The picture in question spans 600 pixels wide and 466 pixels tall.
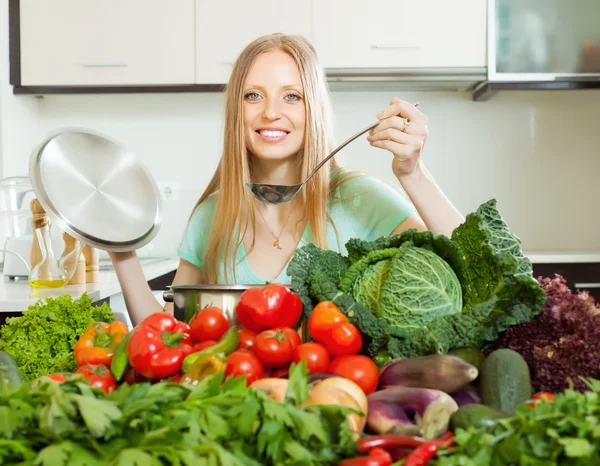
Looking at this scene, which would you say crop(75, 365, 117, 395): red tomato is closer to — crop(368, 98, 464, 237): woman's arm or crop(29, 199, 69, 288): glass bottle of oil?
crop(368, 98, 464, 237): woman's arm

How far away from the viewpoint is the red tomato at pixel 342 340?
2.89 ft

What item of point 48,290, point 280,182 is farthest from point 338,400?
point 48,290

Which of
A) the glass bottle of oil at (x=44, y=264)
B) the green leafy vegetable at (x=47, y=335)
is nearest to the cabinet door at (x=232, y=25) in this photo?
the glass bottle of oil at (x=44, y=264)

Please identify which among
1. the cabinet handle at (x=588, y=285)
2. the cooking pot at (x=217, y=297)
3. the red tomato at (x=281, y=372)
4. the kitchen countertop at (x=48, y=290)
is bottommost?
the cabinet handle at (x=588, y=285)

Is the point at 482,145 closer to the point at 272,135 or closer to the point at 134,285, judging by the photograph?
the point at 272,135

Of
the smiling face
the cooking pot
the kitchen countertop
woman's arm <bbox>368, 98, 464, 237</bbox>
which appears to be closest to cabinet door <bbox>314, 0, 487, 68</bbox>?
the kitchen countertop

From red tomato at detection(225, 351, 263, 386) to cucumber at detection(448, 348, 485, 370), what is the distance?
254mm

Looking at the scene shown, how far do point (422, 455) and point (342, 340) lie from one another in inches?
10.6

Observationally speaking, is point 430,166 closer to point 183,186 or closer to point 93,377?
point 183,186

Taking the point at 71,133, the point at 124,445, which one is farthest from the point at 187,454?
the point at 71,133

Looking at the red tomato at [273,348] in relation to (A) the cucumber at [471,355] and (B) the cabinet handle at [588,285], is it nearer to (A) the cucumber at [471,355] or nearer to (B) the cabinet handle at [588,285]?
(A) the cucumber at [471,355]

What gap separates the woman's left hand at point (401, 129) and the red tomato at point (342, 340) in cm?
58

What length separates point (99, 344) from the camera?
3.07 feet

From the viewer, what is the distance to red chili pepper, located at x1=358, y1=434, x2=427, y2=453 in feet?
2.14
